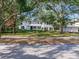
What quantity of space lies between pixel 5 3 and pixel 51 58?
3.96 metres

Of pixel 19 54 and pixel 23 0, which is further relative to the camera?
pixel 19 54

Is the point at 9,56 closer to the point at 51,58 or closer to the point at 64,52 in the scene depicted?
the point at 51,58

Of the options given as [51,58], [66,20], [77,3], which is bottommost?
[51,58]

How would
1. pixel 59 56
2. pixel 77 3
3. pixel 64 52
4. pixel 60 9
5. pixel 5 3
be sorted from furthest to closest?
pixel 60 9 → pixel 77 3 → pixel 5 3 → pixel 64 52 → pixel 59 56

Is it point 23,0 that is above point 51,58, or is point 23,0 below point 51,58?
above

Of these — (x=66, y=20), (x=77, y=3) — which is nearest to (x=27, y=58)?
(x=77, y=3)

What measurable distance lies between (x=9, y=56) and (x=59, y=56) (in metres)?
2.23

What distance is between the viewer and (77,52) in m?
9.86

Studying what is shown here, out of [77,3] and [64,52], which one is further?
[77,3]

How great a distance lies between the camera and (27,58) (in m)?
8.67

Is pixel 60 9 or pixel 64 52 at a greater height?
pixel 60 9

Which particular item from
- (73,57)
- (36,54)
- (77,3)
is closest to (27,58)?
(36,54)

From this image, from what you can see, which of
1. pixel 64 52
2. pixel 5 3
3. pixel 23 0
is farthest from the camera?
pixel 5 3

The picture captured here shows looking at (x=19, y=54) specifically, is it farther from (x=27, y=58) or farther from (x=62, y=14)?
(x=62, y=14)
